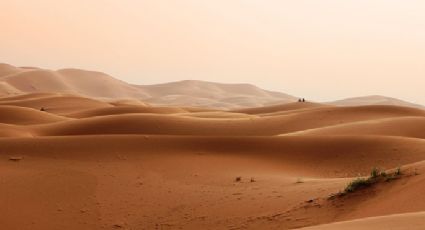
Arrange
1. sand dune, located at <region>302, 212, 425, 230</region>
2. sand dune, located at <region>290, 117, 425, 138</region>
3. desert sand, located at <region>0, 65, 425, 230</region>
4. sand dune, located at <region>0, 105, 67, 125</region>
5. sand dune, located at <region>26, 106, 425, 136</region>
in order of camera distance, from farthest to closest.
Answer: sand dune, located at <region>0, 105, 67, 125</region> → sand dune, located at <region>26, 106, 425, 136</region> → sand dune, located at <region>290, 117, 425, 138</region> → desert sand, located at <region>0, 65, 425, 230</region> → sand dune, located at <region>302, 212, 425, 230</region>

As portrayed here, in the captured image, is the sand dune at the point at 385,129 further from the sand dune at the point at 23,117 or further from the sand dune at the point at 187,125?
the sand dune at the point at 23,117

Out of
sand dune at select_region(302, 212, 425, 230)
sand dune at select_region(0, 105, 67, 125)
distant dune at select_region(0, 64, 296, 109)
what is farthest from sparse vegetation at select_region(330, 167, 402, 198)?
distant dune at select_region(0, 64, 296, 109)

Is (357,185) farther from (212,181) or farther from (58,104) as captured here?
(58,104)

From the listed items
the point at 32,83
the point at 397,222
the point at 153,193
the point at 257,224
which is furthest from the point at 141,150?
the point at 32,83

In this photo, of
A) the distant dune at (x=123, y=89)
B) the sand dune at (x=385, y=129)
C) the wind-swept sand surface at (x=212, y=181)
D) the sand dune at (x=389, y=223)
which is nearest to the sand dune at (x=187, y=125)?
the wind-swept sand surface at (x=212, y=181)

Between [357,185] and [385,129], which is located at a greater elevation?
[385,129]

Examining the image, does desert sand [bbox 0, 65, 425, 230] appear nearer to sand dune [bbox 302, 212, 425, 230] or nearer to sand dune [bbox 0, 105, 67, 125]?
sand dune [bbox 302, 212, 425, 230]

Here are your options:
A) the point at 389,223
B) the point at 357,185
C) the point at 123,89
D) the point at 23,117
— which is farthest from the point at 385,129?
the point at 123,89

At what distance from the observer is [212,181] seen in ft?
35.7

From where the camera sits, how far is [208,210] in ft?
29.1

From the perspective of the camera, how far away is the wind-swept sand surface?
760 centimetres

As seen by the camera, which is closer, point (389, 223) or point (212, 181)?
point (389, 223)

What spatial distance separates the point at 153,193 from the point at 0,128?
11027mm

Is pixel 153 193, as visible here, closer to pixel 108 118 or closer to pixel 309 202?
pixel 309 202
